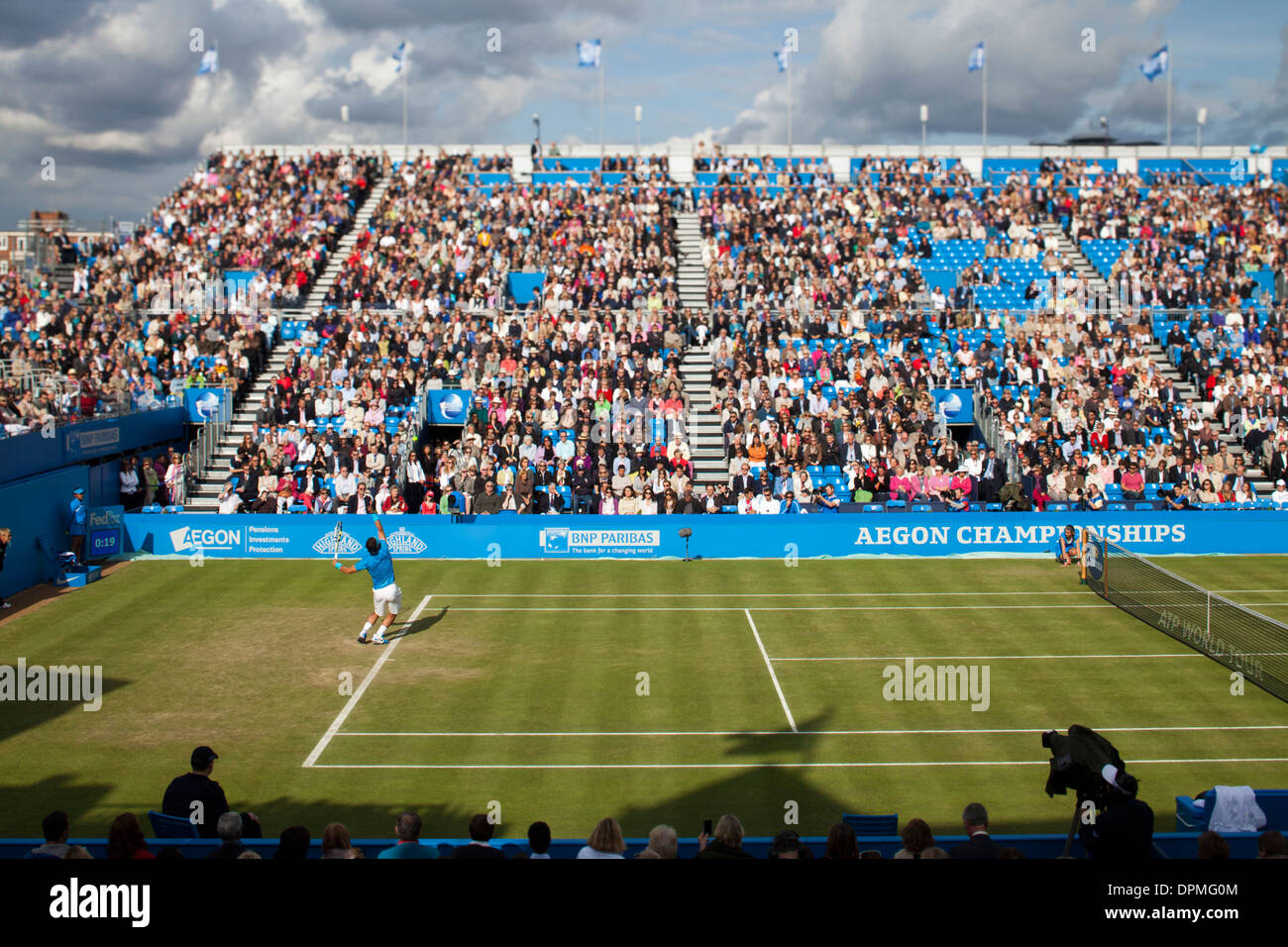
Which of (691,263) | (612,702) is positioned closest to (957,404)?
(691,263)

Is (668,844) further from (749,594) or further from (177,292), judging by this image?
(177,292)

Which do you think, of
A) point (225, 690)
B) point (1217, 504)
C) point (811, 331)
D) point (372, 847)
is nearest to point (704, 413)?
point (811, 331)

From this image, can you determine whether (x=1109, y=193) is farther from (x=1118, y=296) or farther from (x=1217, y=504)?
(x=1217, y=504)

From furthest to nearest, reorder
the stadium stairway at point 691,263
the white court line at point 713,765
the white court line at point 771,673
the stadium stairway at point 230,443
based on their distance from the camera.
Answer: the stadium stairway at point 691,263 → the stadium stairway at point 230,443 → the white court line at point 771,673 → the white court line at point 713,765

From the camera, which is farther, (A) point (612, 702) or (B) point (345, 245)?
(B) point (345, 245)

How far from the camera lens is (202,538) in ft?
90.2

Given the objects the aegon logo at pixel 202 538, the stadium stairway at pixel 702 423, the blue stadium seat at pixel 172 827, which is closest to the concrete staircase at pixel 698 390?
the stadium stairway at pixel 702 423

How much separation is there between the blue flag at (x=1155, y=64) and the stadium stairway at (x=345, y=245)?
38.3 meters

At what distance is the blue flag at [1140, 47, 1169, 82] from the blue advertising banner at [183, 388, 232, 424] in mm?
47445

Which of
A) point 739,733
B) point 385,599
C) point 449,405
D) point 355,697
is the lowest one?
point 739,733

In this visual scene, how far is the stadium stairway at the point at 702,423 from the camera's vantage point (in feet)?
108

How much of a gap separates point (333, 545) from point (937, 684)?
15.6 meters

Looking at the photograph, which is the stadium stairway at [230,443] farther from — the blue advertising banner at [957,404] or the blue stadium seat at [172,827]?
the blue stadium seat at [172,827]

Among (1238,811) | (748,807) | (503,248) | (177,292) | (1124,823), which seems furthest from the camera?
(503,248)
